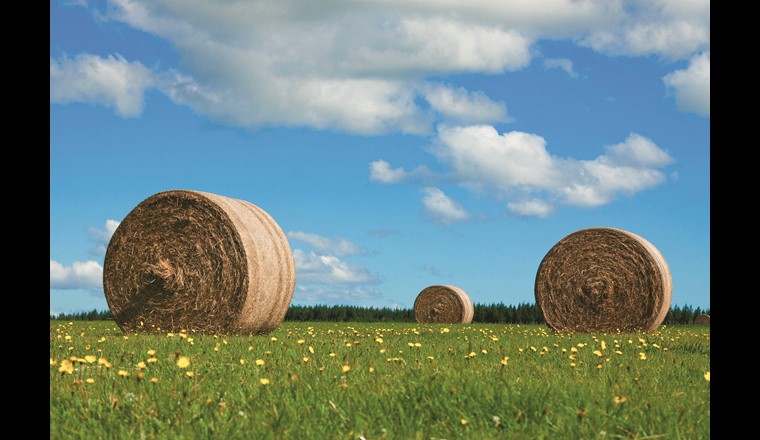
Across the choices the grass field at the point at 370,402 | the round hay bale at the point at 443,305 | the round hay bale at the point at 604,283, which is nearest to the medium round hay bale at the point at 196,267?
the grass field at the point at 370,402

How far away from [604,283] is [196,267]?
1160cm

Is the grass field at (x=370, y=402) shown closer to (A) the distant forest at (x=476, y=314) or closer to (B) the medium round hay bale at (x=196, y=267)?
(B) the medium round hay bale at (x=196, y=267)

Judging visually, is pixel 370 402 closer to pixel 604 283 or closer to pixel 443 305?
pixel 604 283

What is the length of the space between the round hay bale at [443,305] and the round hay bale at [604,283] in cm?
1273

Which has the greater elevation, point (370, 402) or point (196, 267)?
point (196, 267)

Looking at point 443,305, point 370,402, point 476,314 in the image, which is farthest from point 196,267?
point 476,314

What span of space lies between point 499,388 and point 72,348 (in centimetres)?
636

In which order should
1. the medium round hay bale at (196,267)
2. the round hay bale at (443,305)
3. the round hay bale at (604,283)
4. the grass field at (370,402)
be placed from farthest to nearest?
the round hay bale at (443,305)
the round hay bale at (604,283)
the medium round hay bale at (196,267)
the grass field at (370,402)

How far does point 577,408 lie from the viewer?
203 inches

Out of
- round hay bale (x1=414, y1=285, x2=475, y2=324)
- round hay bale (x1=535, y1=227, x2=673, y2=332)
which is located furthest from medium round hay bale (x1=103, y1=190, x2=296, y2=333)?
round hay bale (x1=414, y1=285, x2=475, y2=324)

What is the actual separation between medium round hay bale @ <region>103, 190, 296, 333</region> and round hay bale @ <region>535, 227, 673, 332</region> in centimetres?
888

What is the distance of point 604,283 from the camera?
19.9m

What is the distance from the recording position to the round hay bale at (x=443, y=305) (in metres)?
33.4
